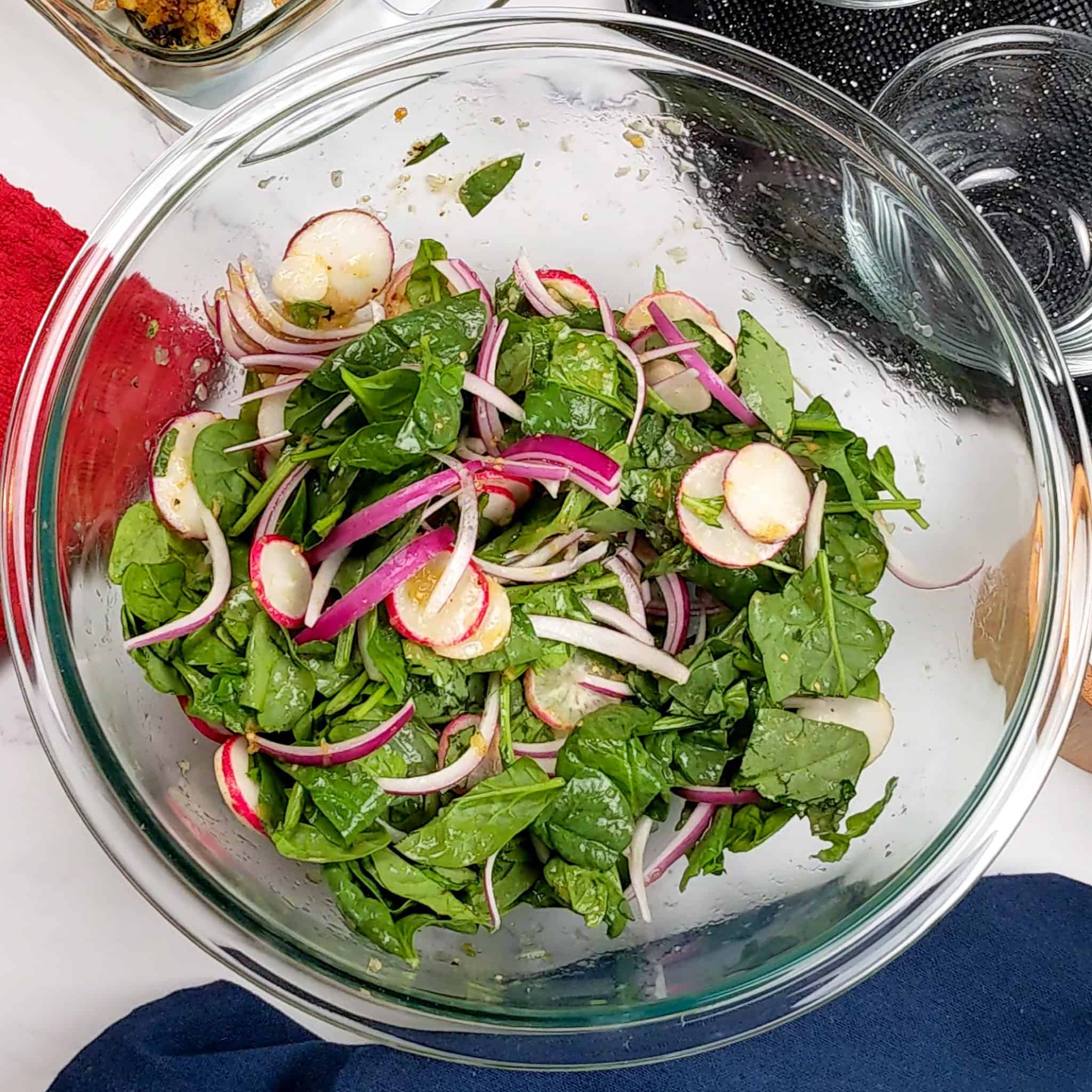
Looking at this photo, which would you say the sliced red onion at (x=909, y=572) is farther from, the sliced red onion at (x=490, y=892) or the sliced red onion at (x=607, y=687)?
the sliced red onion at (x=490, y=892)

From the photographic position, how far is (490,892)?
34.7 inches

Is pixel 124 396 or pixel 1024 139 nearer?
pixel 124 396

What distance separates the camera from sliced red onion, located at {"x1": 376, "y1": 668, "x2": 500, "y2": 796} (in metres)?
0.87

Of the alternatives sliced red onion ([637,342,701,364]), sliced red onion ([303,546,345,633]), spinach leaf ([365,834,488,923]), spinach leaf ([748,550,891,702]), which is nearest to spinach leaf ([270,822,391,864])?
spinach leaf ([365,834,488,923])

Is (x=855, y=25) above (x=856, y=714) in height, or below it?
above

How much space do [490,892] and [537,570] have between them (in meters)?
0.26

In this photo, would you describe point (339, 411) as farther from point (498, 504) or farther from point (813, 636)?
point (813, 636)

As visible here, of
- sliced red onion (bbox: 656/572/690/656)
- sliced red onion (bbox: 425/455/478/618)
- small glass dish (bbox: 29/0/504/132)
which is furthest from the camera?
small glass dish (bbox: 29/0/504/132)

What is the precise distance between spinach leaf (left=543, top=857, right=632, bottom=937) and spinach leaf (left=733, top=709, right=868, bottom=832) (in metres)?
0.13

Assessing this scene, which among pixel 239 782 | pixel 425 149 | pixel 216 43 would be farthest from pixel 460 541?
pixel 216 43

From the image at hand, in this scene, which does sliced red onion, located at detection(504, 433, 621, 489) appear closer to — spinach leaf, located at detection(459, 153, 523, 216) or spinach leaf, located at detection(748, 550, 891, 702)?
spinach leaf, located at detection(748, 550, 891, 702)

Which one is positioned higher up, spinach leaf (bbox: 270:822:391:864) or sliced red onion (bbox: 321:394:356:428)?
sliced red onion (bbox: 321:394:356:428)

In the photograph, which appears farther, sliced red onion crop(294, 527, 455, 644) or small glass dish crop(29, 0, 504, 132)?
small glass dish crop(29, 0, 504, 132)

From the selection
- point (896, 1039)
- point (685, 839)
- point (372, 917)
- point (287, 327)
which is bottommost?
point (896, 1039)
